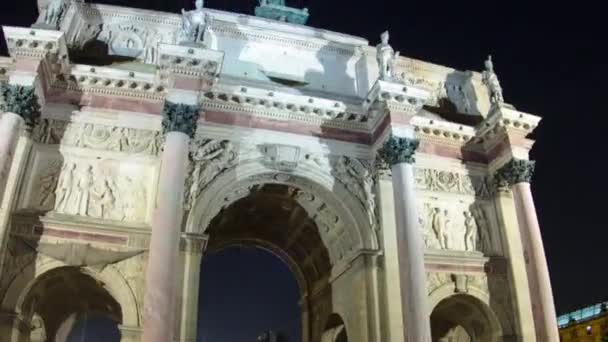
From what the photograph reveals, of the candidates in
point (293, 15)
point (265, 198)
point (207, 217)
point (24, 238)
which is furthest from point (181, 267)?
point (293, 15)

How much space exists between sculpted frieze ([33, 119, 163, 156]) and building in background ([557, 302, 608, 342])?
125ft

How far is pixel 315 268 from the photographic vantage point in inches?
652

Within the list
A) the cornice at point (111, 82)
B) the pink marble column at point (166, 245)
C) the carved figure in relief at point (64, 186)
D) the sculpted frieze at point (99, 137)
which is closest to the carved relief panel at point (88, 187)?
the carved figure in relief at point (64, 186)

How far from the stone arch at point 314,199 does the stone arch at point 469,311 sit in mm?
1970

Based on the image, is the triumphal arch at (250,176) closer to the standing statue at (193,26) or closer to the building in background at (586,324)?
the standing statue at (193,26)

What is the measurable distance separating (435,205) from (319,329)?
16.3 feet

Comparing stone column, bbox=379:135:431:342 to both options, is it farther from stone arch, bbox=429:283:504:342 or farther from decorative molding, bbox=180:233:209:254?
decorative molding, bbox=180:233:209:254

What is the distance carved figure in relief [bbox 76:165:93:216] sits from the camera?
1160 centimetres

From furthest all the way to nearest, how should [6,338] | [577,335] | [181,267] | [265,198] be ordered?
[577,335] → [265,198] → [181,267] → [6,338]

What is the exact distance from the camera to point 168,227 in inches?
413

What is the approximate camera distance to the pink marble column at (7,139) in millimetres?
10539

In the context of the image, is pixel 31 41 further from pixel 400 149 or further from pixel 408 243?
pixel 408 243

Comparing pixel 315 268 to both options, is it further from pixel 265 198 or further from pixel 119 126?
pixel 119 126

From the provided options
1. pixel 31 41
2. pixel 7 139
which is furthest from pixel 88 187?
pixel 31 41
